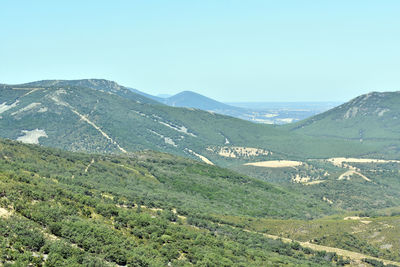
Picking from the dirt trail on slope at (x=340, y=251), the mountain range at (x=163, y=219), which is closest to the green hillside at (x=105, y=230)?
the mountain range at (x=163, y=219)

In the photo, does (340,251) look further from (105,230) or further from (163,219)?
(105,230)

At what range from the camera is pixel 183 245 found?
54344mm

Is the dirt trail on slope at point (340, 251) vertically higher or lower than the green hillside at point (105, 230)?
lower

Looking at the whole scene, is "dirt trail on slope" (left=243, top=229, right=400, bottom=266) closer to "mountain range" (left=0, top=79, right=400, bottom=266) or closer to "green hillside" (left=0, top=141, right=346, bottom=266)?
"mountain range" (left=0, top=79, right=400, bottom=266)

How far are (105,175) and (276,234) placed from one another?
200ft

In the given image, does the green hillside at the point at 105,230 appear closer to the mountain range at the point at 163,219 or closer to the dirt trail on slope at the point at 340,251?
the mountain range at the point at 163,219

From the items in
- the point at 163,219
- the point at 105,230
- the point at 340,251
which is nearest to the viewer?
the point at 105,230

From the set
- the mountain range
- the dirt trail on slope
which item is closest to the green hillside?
the mountain range

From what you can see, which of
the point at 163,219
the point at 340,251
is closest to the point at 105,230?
the point at 163,219

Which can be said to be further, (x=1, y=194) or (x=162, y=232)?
(x=162, y=232)

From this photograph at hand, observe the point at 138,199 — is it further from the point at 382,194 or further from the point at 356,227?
the point at 382,194

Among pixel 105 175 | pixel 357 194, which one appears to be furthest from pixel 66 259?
pixel 357 194

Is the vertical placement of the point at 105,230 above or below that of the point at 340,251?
above

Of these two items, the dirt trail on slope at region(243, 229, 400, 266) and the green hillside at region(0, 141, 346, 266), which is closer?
the green hillside at region(0, 141, 346, 266)
